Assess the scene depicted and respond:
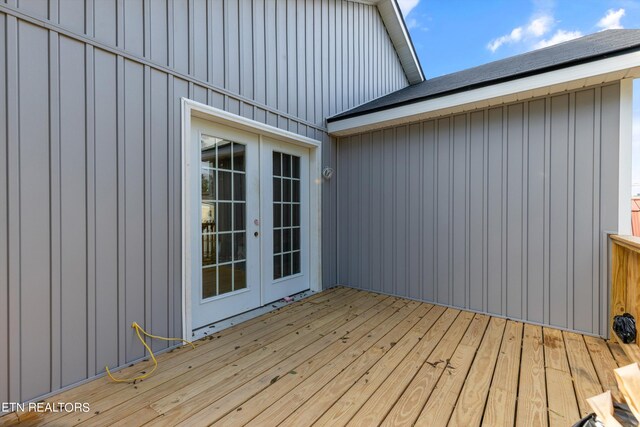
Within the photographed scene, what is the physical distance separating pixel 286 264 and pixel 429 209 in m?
1.93

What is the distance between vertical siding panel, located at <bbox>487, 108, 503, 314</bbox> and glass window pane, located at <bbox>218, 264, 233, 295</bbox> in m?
2.80

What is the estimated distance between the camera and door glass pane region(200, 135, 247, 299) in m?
2.83

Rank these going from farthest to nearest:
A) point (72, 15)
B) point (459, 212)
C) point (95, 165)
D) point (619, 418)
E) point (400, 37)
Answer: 1. point (400, 37)
2. point (459, 212)
3. point (95, 165)
4. point (72, 15)
5. point (619, 418)

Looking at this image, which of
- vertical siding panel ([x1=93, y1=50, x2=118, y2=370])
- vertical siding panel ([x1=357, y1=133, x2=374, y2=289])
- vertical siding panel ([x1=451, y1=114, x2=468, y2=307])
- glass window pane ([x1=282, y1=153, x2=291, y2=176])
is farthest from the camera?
vertical siding panel ([x1=357, y1=133, x2=374, y2=289])

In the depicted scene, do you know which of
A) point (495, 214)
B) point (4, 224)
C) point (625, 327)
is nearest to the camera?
point (4, 224)

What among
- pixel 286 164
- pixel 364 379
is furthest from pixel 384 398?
pixel 286 164

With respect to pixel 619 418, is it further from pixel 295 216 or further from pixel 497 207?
pixel 295 216

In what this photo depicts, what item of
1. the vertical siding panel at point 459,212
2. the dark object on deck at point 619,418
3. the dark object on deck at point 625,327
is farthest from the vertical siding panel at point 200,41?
the dark object on deck at point 625,327

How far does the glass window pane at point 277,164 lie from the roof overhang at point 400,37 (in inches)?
131

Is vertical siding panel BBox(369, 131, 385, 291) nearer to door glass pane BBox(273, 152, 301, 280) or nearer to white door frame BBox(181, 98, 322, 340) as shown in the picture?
white door frame BBox(181, 98, 322, 340)

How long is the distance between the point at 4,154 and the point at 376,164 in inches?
137

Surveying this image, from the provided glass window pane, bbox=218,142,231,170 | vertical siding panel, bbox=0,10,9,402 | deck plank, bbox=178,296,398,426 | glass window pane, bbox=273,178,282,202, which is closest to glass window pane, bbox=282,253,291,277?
glass window pane, bbox=273,178,282,202

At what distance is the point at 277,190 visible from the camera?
11.9 ft

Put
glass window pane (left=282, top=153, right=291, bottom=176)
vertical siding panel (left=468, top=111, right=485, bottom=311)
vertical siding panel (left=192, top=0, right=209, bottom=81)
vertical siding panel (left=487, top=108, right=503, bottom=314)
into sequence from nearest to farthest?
vertical siding panel (left=192, top=0, right=209, bottom=81)
vertical siding panel (left=487, top=108, right=503, bottom=314)
vertical siding panel (left=468, top=111, right=485, bottom=311)
glass window pane (left=282, top=153, right=291, bottom=176)
